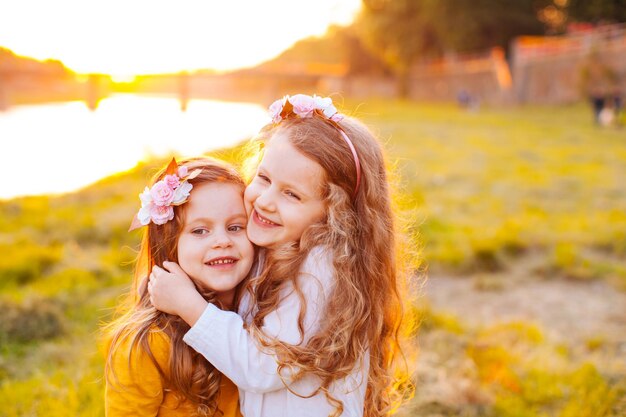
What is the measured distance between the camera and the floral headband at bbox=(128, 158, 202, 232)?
1920 mm

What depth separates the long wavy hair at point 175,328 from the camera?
6.13 feet

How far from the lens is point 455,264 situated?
5.30 meters

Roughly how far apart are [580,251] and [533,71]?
23.0 meters

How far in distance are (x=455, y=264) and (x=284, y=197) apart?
12.0 ft

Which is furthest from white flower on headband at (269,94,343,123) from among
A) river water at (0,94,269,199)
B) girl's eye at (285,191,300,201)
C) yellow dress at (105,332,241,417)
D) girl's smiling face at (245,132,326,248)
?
river water at (0,94,269,199)

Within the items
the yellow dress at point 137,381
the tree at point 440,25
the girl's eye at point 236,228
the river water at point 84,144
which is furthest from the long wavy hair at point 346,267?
the tree at point 440,25

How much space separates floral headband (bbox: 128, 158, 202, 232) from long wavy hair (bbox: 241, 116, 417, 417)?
12.6 inches

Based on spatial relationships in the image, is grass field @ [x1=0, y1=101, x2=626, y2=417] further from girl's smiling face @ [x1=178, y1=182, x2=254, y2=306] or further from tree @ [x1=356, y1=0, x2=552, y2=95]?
tree @ [x1=356, y1=0, x2=552, y2=95]

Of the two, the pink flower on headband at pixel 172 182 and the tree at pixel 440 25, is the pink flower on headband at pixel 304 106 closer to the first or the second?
the pink flower on headband at pixel 172 182

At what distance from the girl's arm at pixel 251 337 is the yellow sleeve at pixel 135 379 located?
146mm

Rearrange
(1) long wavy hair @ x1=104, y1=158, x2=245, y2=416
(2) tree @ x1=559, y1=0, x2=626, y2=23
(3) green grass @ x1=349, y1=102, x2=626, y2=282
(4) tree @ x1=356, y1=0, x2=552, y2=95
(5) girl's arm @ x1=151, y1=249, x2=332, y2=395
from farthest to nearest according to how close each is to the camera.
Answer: (4) tree @ x1=356, y1=0, x2=552, y2=95 → (2) tree @ x1=559, y1=0, x2=626, y2=23 → (3) green grass @ x1=349, y1=102, x2=626, y2=282 → (1) long wavy hair @ x1=104, y1=158, x2=245, y2=416 → (5) girl's arm @ x1=151, y1=249, x2=332, y2=395

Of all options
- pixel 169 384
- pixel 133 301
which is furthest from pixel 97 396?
pixel 169 384

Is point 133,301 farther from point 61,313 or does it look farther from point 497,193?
point 497,193

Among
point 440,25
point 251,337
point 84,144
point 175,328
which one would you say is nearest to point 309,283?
point 251,337
